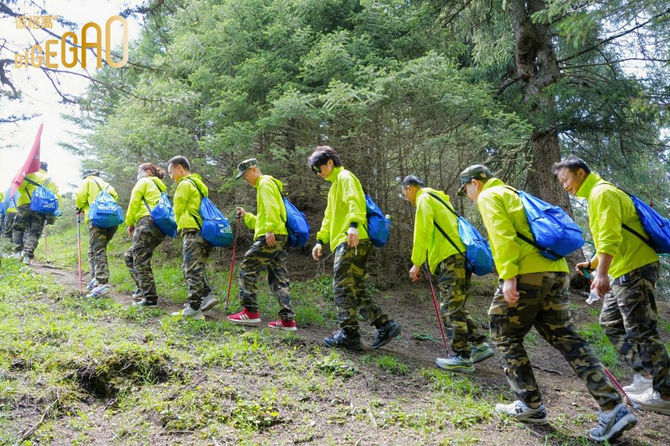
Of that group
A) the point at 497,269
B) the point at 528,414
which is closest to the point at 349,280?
the point at 497,269

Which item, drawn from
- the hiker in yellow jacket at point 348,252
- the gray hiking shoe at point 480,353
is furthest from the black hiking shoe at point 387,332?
the gray hiking shoe at point 480,353

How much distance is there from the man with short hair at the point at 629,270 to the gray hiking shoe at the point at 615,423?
1.03 meters

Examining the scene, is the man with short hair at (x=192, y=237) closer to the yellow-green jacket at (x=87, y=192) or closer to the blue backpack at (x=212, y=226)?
the blue backpack at (x=212, y=226)

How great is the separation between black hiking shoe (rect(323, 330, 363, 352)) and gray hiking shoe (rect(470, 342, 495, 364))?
1376 mm

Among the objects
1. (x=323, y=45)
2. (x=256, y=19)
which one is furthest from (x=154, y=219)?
(x=256, y=19)

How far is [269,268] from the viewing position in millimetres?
6051

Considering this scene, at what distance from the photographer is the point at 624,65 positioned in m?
10.8

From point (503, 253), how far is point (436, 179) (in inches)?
225

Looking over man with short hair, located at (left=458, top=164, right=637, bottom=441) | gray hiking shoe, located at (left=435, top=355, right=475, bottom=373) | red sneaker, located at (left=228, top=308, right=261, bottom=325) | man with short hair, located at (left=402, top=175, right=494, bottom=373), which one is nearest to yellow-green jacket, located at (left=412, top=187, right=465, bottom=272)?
man with short hair, located at (left=402, top=175, right=494, bottom=373)

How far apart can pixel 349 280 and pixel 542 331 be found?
2182mm

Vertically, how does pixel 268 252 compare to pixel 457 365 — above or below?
above

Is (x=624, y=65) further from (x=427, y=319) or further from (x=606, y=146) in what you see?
(x=427, y=319)

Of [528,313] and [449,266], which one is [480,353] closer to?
[449,266]

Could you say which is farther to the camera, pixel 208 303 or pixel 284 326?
pixel 208 303
